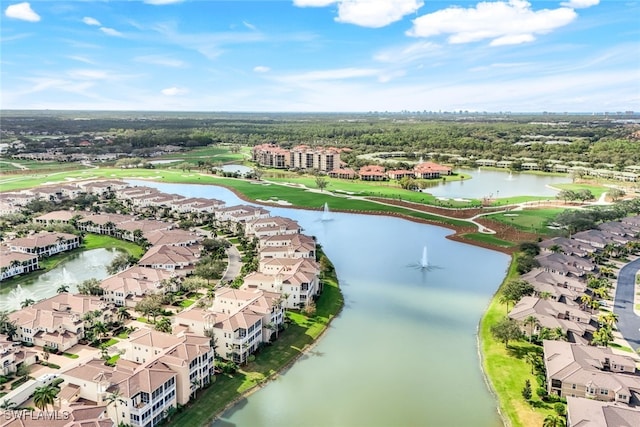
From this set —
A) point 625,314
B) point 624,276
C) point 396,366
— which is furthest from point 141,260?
point 624,276

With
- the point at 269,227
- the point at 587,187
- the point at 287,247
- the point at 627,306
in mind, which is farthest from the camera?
the point at 587,187

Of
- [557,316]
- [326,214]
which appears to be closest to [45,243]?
[326,214]

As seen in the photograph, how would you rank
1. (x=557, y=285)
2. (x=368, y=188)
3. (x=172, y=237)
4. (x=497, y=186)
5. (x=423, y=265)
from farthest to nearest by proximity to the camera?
(x=497, y=186) < (x=368, y=188) < (x=172, y=237) < (x=423, y=265) < (x=557, y=285)

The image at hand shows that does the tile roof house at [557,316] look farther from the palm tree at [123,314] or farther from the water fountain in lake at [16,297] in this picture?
the water fountain in lake at [16,297]

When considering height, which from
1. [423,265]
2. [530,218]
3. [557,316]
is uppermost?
[530,218]

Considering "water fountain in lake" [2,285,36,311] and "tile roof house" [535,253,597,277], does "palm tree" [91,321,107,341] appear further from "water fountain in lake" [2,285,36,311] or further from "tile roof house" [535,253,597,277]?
"tile roof house" [535,253,597,277]

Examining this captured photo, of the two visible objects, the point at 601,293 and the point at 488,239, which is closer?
the point at 601,293

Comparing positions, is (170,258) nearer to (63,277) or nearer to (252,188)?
(63,277)

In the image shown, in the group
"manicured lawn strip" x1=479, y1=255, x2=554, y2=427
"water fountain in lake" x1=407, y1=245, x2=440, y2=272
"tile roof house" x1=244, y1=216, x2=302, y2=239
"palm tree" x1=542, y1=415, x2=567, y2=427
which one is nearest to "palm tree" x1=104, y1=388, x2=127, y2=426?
"manicured lawn strip" x1=479, y1=255, x2=554, y2=427

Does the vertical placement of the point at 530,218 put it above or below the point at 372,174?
below
